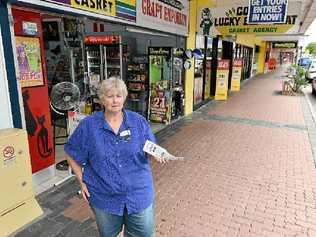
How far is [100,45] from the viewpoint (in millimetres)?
6652

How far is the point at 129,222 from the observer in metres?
2.01

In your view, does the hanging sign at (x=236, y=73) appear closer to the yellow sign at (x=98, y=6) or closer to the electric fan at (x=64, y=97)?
the yellow sign at (x=98, y=6)

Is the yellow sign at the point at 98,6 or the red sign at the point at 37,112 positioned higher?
the yellow sign at the point at 98,6

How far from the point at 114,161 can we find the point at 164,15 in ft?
16.8

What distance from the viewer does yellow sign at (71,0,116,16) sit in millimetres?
3812

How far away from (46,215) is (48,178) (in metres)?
0.83

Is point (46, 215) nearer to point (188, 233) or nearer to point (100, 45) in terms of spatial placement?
point (188, 233)

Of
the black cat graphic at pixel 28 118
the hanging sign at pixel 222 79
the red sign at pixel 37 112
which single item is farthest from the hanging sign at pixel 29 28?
the hanging sign at pixel 222 79

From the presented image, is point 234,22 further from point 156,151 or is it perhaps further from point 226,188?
point 156,151

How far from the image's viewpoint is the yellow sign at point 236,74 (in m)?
12.2

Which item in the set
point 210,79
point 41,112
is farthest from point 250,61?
point 41,112

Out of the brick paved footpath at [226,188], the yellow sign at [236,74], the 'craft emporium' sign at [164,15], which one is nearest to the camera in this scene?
the brick paved footpath at [226,188]

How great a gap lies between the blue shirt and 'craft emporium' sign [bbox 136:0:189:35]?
3.82m

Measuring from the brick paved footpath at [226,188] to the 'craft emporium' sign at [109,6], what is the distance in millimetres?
2415
